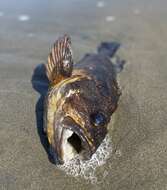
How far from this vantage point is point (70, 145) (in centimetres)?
430

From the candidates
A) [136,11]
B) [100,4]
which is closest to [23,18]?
[100,4]

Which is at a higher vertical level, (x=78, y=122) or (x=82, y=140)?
(x=78, y=122)

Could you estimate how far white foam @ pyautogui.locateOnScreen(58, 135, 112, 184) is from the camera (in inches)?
169

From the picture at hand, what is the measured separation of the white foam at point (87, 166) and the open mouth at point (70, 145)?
96mm

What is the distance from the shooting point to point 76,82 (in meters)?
4.70

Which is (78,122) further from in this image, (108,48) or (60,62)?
(108,48)

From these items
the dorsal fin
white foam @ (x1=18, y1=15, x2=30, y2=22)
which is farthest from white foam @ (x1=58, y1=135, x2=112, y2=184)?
white foam @ (x1=18, y1=15, x2=30, y2=22)

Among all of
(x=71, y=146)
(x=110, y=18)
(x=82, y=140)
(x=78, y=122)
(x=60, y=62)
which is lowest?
(x=110, y=18)

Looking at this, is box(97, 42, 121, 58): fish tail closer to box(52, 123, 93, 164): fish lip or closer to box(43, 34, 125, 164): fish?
box(43, 34, 125, 164): fish

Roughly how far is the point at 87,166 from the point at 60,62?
139cm

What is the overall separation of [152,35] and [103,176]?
181 inches

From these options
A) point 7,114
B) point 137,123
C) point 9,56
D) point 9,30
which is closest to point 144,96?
point 137,123

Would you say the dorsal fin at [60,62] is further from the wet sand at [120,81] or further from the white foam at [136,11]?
the white foam at [136,11]

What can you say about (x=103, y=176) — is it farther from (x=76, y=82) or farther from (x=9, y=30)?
(x=9, y=30)
